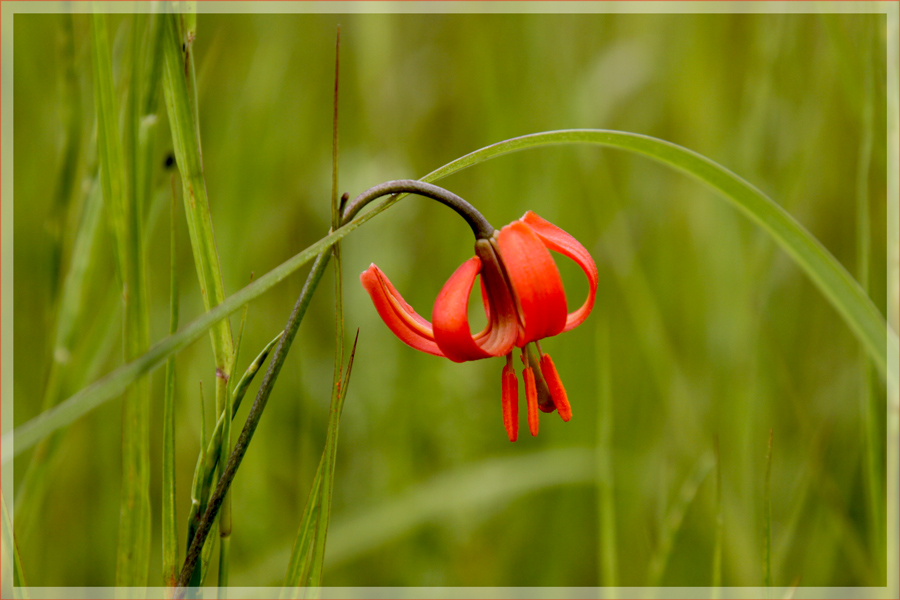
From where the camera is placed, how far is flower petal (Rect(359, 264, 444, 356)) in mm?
961

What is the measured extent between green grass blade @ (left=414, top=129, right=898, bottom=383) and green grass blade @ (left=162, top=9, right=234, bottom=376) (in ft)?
0.84

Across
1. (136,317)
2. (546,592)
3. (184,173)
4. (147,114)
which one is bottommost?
(546,592)

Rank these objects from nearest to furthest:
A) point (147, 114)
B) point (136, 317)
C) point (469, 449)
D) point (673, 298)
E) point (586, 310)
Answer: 1. point (136, 317)
2. point (147, 114)
3. point (586, 310)
4. point (469, 449)
5. point (673, 298)

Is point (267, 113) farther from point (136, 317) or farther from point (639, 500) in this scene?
point (639, 500)

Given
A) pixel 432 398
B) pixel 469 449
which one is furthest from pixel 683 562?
pixel 432 398

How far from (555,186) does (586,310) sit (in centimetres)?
158

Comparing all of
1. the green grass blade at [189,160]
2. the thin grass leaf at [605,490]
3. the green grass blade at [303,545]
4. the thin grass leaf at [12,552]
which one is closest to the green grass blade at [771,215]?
the green grass blade at [189,160]

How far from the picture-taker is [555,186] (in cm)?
260

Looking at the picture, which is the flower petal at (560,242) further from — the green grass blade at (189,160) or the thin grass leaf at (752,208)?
the green grass blade at (189,160)

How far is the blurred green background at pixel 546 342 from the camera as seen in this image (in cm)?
201

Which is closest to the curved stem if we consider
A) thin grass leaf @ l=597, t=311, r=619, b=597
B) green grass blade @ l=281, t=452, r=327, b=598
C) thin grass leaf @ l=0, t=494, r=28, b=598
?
green grass blade @ l=281, t=452, r=327, b=598

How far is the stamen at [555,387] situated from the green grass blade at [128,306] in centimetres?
59

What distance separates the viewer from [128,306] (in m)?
0.79

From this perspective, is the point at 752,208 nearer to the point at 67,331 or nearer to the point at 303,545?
the point at 303,545
